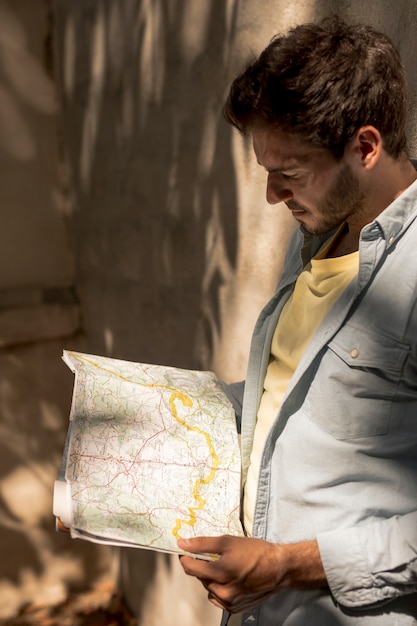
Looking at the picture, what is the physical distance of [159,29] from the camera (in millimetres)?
2746

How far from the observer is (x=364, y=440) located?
136cm

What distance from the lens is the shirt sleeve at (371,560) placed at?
1310 millimetres

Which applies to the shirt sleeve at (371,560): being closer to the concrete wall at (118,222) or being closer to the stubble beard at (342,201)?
the stubble beard at (342,201)

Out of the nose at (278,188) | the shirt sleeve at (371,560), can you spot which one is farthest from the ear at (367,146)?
the shirt sleeve at (371,560)

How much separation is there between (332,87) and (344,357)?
19.6 inches

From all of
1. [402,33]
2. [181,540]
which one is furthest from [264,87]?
[181,540]

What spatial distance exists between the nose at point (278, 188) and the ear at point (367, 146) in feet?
0.56

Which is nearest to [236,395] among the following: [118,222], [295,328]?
[295,328]

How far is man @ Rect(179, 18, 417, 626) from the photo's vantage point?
4.34 feet

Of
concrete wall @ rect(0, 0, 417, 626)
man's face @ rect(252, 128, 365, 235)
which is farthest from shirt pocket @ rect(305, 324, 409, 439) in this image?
concrete wall @ rect(0, 0, 417, 626)

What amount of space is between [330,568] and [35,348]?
274cm

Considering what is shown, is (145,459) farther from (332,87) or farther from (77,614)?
(77,614)

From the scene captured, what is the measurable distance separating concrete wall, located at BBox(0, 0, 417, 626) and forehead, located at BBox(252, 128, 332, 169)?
0.55 metres

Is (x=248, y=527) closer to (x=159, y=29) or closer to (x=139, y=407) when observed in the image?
(x=139, y=407)
